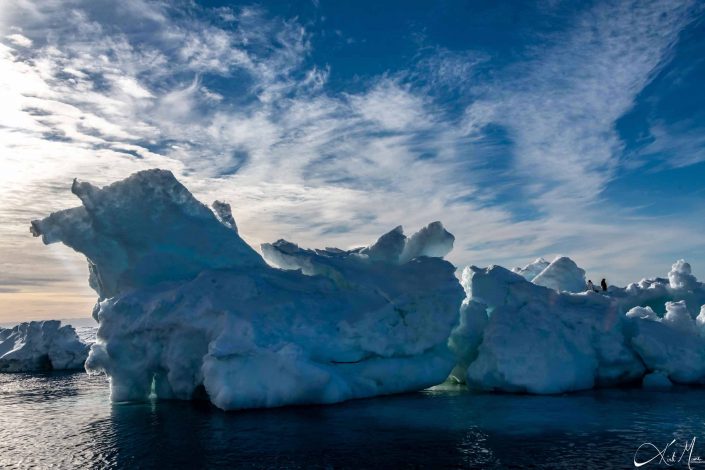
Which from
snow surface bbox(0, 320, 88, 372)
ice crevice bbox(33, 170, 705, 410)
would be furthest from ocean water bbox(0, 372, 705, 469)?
snow surface bbox(0, 320, 88, 372)

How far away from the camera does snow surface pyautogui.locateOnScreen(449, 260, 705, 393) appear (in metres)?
26.3

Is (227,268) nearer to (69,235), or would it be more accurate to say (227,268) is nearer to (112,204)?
(112,204)

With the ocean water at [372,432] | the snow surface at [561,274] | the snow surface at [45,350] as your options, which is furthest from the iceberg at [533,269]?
the snow surface at [45,350]

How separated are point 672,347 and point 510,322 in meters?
8.49

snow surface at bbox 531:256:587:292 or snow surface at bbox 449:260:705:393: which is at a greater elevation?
snow surface at bbox 531:256:587:292

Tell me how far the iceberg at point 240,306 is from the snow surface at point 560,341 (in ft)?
7.49

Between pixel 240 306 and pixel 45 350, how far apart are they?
36.5 metres

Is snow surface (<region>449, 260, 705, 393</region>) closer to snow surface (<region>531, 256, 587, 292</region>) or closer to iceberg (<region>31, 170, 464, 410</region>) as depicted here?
iceberg (<region>31, 170, 464, 410</region>)

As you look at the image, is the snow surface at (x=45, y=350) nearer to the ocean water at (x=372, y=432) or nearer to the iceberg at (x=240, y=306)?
the iceberg at (x=240, y=306)

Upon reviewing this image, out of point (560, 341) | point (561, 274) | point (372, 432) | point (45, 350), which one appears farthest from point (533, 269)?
point (45, 350)

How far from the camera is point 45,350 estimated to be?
52.3 meters

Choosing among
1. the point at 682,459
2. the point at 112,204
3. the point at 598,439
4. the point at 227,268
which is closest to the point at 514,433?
the point at 598,439

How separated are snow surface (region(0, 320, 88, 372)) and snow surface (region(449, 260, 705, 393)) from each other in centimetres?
3731

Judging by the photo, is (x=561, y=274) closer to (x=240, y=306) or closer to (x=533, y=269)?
(x=533, y=269)
